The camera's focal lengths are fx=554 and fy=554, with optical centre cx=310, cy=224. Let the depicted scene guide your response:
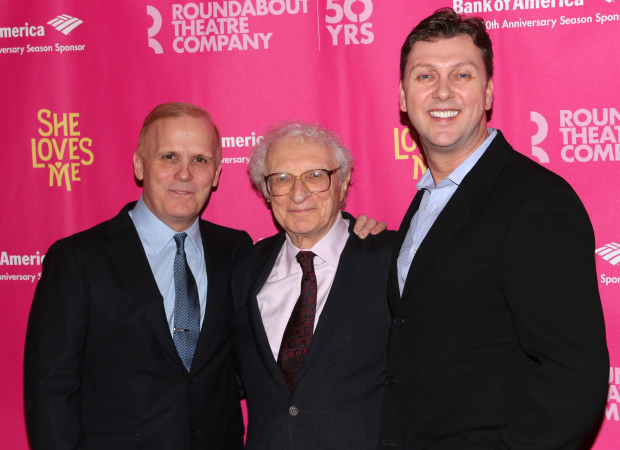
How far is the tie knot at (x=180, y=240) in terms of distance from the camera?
240 cm

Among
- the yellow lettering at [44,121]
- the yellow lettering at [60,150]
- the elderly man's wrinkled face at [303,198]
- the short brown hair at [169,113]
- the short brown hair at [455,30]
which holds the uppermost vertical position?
the short brown hair at [455,30]

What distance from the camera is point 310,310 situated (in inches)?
86.8

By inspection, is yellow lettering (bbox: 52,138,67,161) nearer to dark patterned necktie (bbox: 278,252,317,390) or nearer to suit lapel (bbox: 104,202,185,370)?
suit lapel (bbox: 104,202,185,370)

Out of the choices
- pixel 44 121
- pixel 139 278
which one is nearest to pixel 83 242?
pixel 139 278

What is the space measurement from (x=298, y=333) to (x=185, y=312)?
487mm

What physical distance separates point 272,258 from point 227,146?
0.90 m

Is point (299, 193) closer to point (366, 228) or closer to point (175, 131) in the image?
point (366, 228)

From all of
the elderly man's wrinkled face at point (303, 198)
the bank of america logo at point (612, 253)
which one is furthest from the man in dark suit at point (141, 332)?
the bank of america logo at point (612, 253)

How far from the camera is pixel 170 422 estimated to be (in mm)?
2199

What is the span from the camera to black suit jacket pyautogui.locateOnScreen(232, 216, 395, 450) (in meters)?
2.07

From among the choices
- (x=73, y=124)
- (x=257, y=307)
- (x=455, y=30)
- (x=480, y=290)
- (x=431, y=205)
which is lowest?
(x=257, y=307)

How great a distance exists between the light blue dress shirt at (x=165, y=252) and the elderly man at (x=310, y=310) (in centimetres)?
16

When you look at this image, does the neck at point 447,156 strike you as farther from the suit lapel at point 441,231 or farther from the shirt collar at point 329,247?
the shirt collar at point 329,247

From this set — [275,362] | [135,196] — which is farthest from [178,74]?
[275,362]
